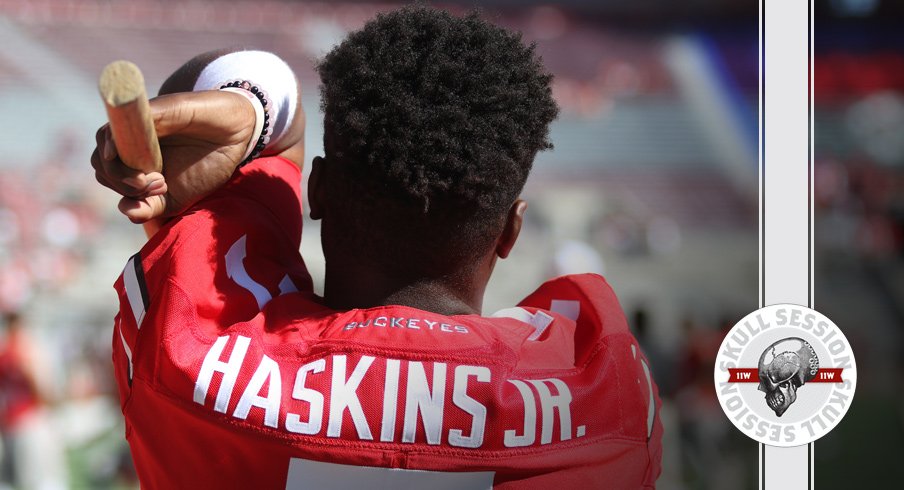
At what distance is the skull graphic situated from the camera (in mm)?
1927

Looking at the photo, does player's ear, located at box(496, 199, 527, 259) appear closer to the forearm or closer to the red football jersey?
the red football jersey

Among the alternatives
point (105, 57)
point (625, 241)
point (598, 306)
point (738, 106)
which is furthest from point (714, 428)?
point (105, 57)

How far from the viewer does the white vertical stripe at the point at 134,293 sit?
1016 mm

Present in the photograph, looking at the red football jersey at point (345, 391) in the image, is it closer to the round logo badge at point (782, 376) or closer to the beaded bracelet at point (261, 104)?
the beaded bracelet at point (261, 104)

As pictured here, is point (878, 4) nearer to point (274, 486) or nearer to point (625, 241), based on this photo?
point (625, 241)

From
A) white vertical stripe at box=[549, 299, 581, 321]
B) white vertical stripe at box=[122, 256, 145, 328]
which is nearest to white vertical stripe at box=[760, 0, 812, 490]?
white vertical stripe at box=[549, 299, 581, 321]

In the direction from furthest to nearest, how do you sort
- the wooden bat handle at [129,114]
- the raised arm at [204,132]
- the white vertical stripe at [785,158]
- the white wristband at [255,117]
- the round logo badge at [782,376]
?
the round logo badge at [782,376] → the white vertical stripe at [785,158] → the white wristband at [255,117] → the raised arm at [204,132] → the wooden bat handle at [129,114]

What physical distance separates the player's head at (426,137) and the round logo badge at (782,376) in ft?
3.31

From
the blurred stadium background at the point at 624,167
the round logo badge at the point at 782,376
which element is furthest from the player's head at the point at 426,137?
the blurred stadium background at the point at 624,167

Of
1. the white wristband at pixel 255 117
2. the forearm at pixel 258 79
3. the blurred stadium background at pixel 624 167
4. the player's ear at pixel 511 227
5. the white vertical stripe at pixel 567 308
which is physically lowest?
the white vertical stripe at pixel 567 308

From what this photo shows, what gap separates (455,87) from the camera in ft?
3.32

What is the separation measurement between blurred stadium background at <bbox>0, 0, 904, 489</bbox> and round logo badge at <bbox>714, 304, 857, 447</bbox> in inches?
205

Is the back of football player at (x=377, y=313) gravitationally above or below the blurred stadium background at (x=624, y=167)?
below

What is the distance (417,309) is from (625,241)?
8308mm
